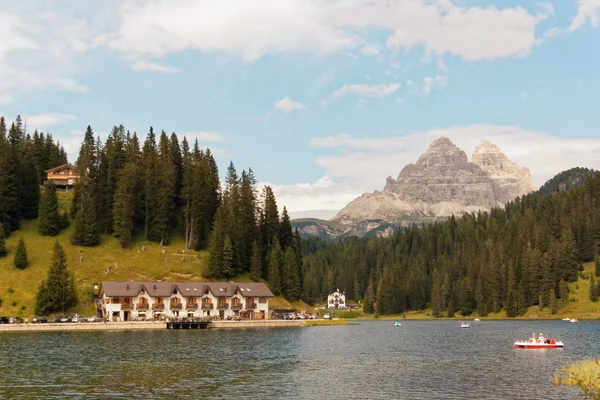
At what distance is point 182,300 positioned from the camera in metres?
172

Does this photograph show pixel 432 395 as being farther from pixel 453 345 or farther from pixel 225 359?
pixel 453 345

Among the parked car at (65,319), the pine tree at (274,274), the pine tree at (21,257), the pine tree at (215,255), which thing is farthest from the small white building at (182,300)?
the pine tree at (21,257)

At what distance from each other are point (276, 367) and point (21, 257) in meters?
108

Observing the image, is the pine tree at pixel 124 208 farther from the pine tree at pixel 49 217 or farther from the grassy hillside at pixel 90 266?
the pine tree at pixel 49 217

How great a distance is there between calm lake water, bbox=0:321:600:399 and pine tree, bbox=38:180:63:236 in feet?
194

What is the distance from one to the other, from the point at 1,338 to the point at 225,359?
56.7 m

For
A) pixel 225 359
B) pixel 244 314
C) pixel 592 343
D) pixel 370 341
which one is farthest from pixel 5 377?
pixel 244 314

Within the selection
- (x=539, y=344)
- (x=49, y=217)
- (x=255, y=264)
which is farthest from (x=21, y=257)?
(x=539, y=344)

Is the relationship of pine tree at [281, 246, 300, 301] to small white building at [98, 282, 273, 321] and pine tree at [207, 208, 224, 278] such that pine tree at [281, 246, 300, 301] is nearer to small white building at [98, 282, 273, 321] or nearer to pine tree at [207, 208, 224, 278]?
small white building at [98, 282, 273, 321]

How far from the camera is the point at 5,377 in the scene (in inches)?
2869

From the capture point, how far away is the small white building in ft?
538

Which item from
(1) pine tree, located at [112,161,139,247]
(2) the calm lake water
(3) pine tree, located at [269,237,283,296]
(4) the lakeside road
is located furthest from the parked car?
(3) pine tree, located at [269,237,283,296]

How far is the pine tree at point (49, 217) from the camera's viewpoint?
188 metres

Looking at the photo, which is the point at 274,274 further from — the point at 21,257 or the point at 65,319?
the point at 21,257
